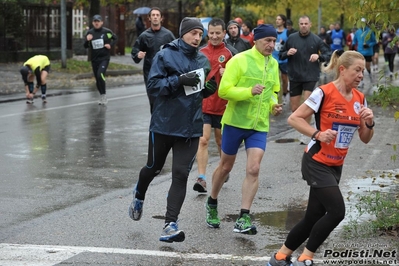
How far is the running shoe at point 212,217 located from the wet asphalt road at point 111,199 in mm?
102

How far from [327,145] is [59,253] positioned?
2.28m

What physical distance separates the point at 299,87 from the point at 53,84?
505 inches

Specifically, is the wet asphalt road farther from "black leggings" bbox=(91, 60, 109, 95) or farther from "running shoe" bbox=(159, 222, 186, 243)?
"black leggings" bbox=(91, 60, 109, 95)

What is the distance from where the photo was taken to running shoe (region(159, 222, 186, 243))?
7031 mm

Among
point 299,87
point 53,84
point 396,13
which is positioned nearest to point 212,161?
point 299,87

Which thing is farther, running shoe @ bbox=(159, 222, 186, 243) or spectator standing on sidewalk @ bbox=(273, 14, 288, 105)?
spectator standing on sidewalk @ bbox=(273, 14, 288, 105)

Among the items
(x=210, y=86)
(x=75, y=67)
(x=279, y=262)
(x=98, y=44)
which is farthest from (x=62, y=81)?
(x=279, y=262)

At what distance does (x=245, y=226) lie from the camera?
24.6 ft

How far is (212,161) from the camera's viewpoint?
11.7m

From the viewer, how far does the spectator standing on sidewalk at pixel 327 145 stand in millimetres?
6105

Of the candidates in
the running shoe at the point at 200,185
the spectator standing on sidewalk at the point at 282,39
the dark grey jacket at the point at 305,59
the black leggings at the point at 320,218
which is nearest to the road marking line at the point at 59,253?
the black leggings at the point at 320,218

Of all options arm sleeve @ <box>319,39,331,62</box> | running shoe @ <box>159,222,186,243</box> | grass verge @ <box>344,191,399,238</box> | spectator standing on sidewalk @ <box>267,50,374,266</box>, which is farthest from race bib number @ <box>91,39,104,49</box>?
spectator standing on sidewalk @ <box>267,50,374,266</box>

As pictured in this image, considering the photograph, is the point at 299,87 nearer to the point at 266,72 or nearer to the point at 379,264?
the point at 266,72

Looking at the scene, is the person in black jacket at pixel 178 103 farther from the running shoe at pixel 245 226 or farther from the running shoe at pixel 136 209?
the running shoe at pixel 245 226
